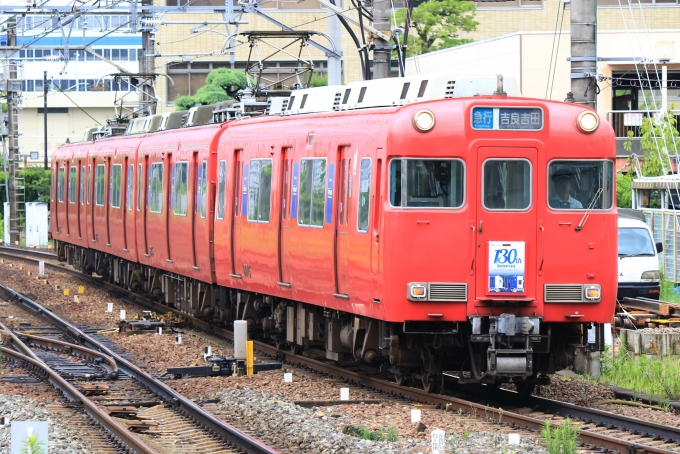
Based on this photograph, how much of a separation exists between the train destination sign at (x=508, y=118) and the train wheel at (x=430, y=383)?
2.43 metres

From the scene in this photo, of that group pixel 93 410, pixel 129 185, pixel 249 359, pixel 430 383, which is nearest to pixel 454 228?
pixel 430 383

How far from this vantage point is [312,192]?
14.2 meters

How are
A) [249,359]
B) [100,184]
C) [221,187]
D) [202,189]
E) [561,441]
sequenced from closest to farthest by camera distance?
[561,441] < [249,359] < [221,187] < [202,189] < [100,184]

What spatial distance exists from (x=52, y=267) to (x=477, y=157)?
2350cm

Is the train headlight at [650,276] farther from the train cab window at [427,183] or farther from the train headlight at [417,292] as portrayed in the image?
the train headlight at [417,292]

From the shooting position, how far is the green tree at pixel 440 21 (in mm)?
55188

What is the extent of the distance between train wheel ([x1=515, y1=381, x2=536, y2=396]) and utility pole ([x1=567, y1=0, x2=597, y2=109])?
3256mm

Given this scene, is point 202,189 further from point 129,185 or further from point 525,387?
point 525,387

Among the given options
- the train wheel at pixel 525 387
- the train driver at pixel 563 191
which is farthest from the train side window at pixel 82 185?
the train driver at pixel 563 191

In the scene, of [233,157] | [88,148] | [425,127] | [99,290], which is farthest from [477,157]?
[88,148]

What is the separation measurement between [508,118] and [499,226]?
100 cm

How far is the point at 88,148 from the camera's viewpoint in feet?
95.5

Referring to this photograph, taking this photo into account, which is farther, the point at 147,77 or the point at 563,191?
the point at 147,77

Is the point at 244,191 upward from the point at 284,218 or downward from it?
upward
